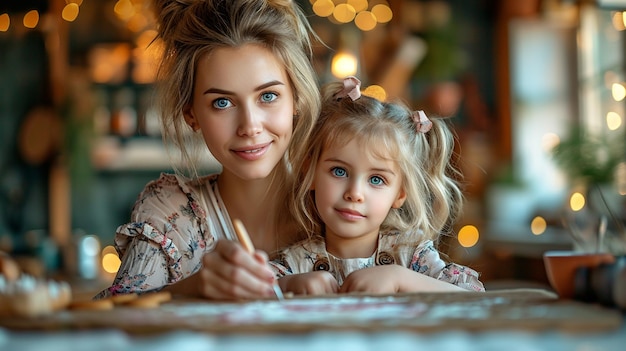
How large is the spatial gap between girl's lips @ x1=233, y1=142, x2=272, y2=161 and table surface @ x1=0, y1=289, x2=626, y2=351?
72 centimetres

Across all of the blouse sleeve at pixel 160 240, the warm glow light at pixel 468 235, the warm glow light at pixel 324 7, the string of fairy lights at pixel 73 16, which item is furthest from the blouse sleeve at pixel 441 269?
the warm glow light at pixel 324 7

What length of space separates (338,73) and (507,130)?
2.32 m

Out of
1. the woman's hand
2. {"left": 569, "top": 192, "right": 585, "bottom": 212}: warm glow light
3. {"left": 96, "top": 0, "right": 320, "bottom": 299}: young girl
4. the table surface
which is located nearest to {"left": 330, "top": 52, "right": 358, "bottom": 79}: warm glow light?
{"left": 569, "top": 192, "right": 585, "bottom": 212}: warm glow light

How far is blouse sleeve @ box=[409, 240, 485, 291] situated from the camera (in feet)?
5.63

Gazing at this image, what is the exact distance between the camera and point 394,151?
1.82m

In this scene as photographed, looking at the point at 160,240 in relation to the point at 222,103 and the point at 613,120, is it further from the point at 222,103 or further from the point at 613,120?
the point at 613,120

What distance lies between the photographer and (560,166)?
15.9ft

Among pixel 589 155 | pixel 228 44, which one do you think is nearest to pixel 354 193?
pixel 228 44

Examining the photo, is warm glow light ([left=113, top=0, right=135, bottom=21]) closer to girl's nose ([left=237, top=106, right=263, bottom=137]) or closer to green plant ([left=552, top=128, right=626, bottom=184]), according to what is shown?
green plant ([left=552, top=128, right=626, bottom=184])

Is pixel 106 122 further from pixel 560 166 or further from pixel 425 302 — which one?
pixel 425 302

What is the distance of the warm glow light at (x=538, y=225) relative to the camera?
6016 millimetres

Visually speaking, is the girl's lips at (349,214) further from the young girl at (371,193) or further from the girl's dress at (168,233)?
the girl's dress at (168,233)

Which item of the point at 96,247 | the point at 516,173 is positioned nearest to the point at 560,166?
the point at 516,173

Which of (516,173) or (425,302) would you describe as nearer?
(425,302)
